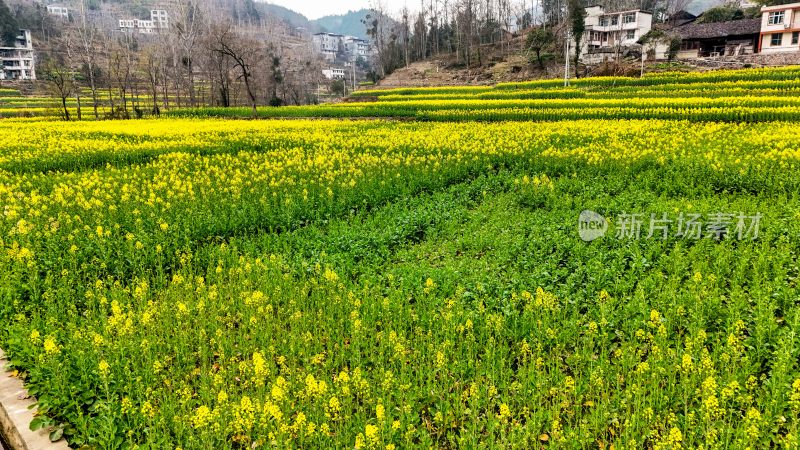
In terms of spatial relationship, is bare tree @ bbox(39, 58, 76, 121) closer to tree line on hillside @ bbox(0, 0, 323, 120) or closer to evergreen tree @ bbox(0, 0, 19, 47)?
tree line on hillside @ bbox(0, 0, 323, 120)

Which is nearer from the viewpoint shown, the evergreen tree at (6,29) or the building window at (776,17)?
the building window at (776,17)

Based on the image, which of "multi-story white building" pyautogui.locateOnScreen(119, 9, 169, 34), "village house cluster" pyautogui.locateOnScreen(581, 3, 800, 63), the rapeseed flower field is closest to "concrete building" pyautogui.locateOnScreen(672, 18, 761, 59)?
"village house cluster" pyautogui.locateOnScreen(581, 3, 800, 63)

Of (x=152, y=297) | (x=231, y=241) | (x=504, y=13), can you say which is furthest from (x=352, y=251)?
(x=504, y=13)

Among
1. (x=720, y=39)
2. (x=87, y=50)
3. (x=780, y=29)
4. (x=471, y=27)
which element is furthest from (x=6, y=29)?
(x=780, y=29)

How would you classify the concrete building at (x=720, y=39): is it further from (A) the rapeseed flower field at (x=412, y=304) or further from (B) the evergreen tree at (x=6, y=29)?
(B) the evergreen tree at (x=6, y=29)

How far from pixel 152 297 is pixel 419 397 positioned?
4.45m

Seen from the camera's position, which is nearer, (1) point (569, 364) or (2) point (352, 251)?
(1) point (569, 364)

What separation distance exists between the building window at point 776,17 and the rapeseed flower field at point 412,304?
47.7 m

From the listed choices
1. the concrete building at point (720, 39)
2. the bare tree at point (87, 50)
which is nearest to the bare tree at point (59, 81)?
the bare tree at point (87, 50)

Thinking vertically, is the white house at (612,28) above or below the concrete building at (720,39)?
above

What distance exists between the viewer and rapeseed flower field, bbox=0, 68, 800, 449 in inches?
173

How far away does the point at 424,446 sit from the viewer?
4.07 metres

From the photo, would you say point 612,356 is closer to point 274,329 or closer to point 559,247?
point 559,247

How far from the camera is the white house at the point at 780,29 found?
4925 centimetres
